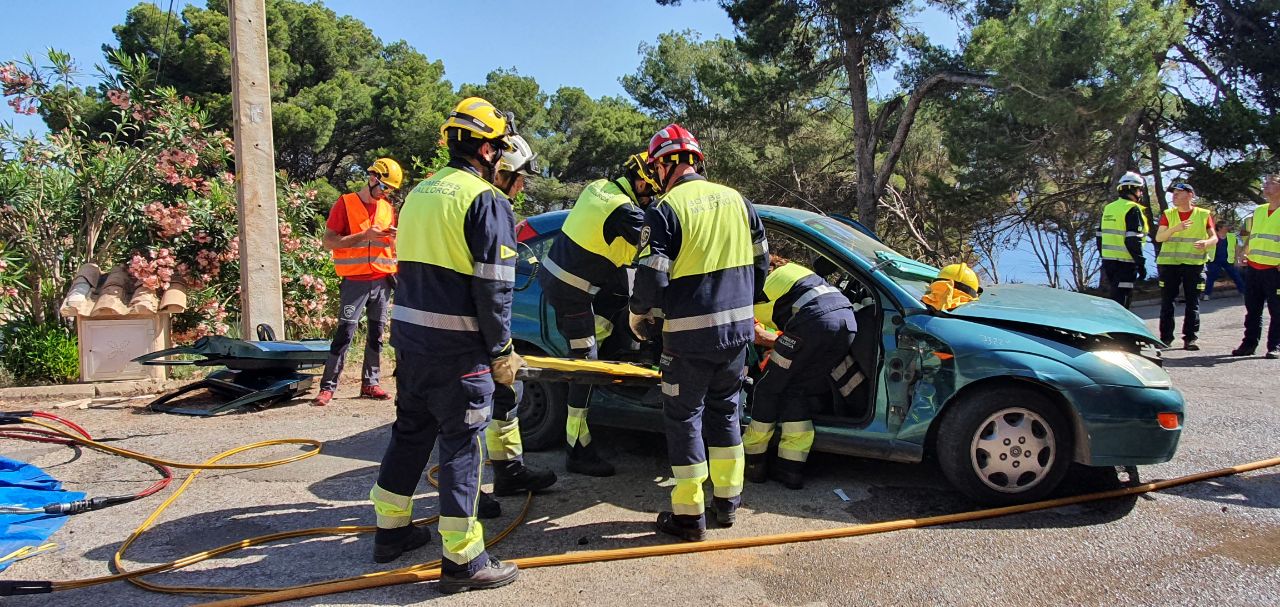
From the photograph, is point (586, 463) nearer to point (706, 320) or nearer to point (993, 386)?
point (706, 320)

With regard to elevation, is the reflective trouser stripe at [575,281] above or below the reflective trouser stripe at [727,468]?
above

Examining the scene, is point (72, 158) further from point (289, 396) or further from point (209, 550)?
point (209, 550)

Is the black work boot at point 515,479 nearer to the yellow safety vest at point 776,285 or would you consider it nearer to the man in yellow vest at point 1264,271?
the yellow safety vest at point 776,285

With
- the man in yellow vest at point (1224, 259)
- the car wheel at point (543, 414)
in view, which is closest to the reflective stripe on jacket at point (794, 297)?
the car wheel at point (543, 414)

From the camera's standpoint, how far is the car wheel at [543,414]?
4762 mm

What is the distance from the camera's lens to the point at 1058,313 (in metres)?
3.95

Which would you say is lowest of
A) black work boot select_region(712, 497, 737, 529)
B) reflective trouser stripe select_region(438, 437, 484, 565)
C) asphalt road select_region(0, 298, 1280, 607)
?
asphalt road select_region(0, 298, 1280, 607)

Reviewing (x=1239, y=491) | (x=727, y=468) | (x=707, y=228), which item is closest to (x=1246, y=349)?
(x=1239, y=491)

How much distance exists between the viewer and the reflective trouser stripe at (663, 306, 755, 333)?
11.1 ft

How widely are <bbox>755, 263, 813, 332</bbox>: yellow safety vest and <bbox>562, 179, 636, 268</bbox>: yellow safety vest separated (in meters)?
0.79

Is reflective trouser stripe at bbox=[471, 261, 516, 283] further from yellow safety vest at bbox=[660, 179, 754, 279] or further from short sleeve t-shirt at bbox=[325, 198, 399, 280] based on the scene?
short sleeve t-shirt at bbox=[325, 198, 399, 280]

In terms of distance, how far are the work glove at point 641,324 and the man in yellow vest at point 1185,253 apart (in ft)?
21.3

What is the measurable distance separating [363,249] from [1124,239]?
7.03m

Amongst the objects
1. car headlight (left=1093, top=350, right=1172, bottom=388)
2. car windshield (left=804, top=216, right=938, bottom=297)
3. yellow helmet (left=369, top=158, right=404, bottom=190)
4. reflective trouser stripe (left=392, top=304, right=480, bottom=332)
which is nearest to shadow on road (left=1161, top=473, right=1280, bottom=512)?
car headlight (left=1093, top=350, right=1172, bottom=388)
